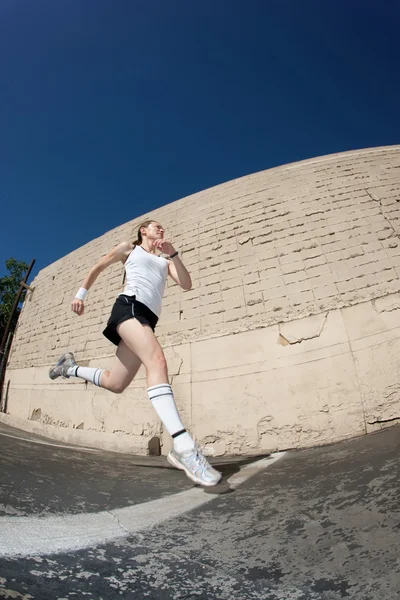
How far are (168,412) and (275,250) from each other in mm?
3162

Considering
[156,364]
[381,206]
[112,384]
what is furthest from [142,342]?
[381,206]

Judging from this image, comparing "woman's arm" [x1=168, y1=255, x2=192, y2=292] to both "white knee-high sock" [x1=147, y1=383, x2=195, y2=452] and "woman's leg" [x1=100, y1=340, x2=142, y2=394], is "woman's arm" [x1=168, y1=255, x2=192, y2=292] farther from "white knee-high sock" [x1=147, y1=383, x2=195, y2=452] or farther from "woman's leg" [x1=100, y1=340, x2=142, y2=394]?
"white knee-high sock" [x1=147, y1=383, x2=195, y2=452]

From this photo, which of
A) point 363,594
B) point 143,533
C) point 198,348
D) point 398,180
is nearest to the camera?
point 363,594

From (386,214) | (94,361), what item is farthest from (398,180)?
(94,361)

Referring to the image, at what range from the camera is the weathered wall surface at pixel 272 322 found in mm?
3258

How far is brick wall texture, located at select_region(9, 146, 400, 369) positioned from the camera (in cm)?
376

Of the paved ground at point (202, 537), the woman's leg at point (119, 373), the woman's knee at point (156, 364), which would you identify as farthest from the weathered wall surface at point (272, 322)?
the woman's knee at point (156, 364)

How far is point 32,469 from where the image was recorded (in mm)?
1845

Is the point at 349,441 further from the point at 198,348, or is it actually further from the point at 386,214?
the point at 386,214

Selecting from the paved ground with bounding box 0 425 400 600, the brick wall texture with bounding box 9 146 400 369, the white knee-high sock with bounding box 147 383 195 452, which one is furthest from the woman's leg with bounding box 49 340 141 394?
the brick wall texture with bounding box 9 146 400 369

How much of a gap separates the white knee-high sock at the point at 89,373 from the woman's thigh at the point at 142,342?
0.57 m

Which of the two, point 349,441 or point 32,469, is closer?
point 32,469

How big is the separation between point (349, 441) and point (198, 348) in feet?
6.67

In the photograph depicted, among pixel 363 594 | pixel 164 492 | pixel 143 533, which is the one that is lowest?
pixel 363 594
